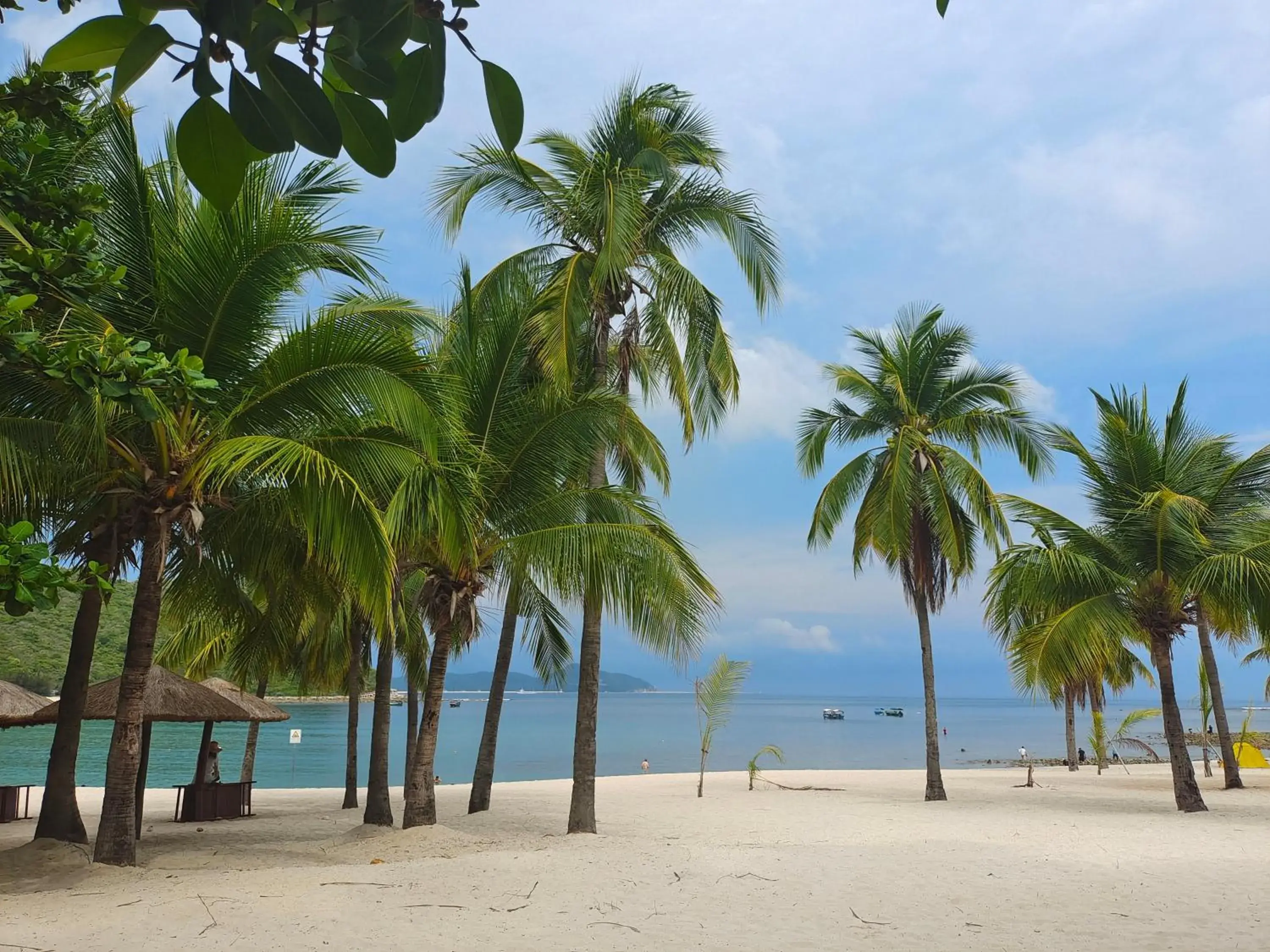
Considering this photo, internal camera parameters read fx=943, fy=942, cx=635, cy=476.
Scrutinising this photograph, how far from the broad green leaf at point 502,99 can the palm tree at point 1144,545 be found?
14.8 m

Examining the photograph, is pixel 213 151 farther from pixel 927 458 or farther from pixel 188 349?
pixel 927 458

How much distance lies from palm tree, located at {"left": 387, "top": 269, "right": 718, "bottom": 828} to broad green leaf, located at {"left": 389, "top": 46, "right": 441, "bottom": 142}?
8413mm

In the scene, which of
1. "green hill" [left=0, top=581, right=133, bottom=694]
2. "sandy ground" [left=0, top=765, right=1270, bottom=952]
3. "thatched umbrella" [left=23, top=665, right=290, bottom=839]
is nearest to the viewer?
"sandy ground" [left=0, top=765, right=1270, bottom=952]

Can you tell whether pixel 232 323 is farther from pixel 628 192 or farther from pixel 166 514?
pixel 628 192

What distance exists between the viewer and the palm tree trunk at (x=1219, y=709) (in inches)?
693

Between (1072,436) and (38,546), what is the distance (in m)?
15.9

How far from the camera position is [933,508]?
1669 cm

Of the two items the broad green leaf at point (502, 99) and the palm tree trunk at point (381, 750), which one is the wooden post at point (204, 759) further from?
the broad green leaf at point (502, 99)

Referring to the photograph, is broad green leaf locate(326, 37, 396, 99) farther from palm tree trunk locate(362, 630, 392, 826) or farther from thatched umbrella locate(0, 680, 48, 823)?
thatched umbrella locate(0, 680, 48, 823)

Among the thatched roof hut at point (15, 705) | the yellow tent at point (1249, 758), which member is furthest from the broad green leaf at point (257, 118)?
the yellow tent at point (1249, 758)

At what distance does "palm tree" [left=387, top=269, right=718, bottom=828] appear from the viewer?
9.61 m

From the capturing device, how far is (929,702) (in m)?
17.2

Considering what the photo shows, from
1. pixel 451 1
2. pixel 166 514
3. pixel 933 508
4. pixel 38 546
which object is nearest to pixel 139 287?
pixel 166 514

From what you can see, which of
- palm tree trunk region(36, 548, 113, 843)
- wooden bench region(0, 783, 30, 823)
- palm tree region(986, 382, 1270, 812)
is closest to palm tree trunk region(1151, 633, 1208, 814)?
palm tree region(986, 382, 1270, 812)
